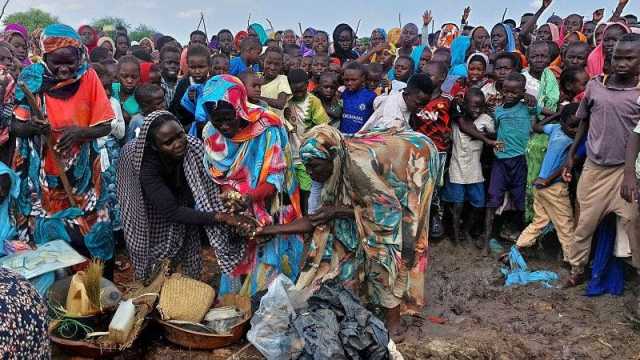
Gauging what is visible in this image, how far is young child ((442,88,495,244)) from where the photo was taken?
15.9ft

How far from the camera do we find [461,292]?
4371mm

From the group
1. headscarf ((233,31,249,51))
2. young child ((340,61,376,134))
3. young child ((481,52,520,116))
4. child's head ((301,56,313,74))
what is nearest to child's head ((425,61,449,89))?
young child ((481,52,520,116))

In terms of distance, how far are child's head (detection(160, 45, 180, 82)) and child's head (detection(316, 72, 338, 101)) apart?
1.69m

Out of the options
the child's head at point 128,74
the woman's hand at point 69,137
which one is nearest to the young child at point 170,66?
the child's head at point 128,74

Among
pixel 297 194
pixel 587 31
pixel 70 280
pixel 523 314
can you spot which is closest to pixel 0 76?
pixel 70 280

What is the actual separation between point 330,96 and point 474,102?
1.43 m

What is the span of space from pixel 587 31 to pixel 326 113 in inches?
201

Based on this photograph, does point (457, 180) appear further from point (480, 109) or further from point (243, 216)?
point (243, 216)

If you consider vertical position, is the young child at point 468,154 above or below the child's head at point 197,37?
below

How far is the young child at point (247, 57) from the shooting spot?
250 inches

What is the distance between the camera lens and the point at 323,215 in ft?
10.8

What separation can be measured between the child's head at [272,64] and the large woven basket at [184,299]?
2786 millimetres

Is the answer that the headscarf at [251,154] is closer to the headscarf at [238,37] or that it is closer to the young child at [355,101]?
the young child at [355,101]

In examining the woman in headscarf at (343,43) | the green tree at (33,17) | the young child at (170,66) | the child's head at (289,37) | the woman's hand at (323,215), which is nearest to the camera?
the woman's hand at (323,215)
